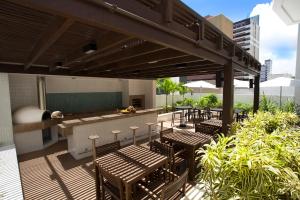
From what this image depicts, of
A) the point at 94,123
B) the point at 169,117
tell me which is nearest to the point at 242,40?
the point at 169,117

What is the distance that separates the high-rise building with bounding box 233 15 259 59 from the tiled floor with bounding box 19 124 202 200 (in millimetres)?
85694

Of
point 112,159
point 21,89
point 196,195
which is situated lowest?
point 196,195

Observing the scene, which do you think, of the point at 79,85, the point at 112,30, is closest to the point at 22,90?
the point at 79,85

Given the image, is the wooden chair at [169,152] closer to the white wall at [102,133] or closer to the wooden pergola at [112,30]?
the wooden pergola at [112,30]

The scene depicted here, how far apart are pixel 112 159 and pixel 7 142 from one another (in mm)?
4589

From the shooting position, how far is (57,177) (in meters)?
4.73

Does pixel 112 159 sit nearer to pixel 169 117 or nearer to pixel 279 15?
pixel 279 15

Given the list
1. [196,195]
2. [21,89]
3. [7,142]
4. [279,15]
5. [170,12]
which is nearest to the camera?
[170,12]

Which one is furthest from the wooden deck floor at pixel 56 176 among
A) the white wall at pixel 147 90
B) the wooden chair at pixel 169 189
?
the white wall at pixel 147 90

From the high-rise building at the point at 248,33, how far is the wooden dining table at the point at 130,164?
85.8m

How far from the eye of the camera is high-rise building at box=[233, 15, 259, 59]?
76.1 m

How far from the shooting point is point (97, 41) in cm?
347

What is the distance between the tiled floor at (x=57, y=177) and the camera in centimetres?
398

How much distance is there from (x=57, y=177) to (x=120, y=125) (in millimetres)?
3160
